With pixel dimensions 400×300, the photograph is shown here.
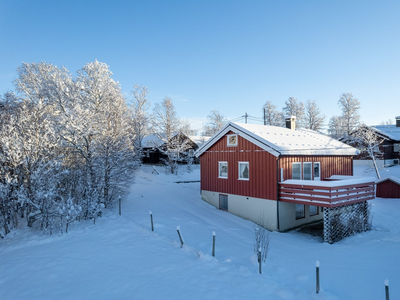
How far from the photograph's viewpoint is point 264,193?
14836mm

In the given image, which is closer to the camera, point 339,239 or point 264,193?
point 339,239

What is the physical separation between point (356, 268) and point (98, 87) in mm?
28456

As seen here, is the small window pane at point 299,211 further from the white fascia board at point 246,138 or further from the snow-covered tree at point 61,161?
the snow-covered tree at point 61,161

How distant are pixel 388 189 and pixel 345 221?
32.5 ft

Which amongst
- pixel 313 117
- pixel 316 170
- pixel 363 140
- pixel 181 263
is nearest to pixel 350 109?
pixel 313 117

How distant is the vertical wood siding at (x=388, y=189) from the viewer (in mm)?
19328

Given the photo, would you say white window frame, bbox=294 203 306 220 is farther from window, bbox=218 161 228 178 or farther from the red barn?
the red barn

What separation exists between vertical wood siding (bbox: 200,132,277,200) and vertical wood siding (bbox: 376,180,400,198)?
1229 cm

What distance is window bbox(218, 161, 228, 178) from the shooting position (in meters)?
17.4

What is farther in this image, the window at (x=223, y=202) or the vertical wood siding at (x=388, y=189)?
the vertical wood siding at (x=388, y=189)

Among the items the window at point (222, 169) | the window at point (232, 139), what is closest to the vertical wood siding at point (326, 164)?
the window at point (232, 139)

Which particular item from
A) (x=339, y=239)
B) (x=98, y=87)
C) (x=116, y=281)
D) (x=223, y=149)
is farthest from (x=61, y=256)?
(x=98, y=87)

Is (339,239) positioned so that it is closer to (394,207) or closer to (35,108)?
(394,207)

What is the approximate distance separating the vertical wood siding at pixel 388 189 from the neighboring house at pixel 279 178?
3.84 meters
